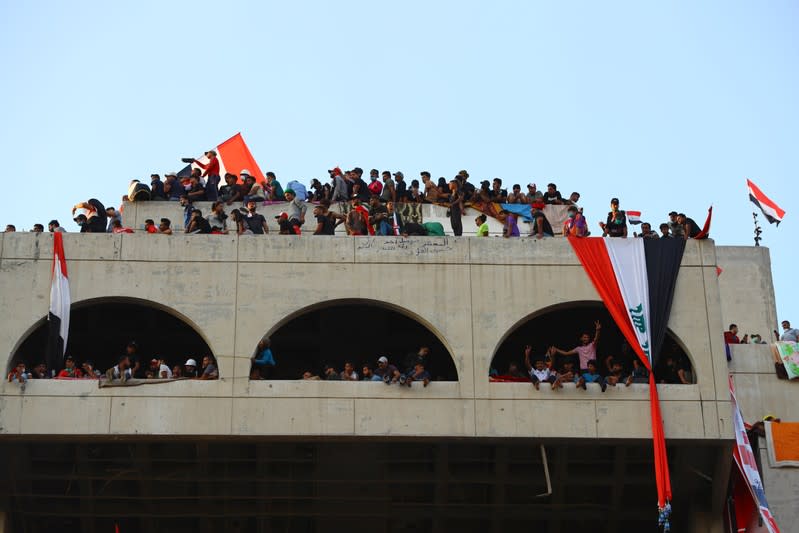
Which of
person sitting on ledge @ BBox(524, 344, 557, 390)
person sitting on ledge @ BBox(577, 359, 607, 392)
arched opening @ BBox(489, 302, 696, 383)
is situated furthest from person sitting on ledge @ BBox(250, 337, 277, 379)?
person sitting on ledge @ BBox(577, 359, 607, 392)

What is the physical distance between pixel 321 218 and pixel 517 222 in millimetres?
5483

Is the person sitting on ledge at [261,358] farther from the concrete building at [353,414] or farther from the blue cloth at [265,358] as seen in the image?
the concrete building at [353,414]

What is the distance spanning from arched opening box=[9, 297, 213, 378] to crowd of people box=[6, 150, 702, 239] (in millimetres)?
2103

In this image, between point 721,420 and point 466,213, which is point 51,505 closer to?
point 466,213

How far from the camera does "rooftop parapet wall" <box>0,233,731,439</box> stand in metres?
26.8

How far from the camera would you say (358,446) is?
28.1 m

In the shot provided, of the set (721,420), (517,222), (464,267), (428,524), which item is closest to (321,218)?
(464,267)

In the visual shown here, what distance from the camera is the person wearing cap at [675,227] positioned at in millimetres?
28837

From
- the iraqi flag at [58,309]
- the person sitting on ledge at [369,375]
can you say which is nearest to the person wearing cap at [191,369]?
the iraqi flag at [58,309]

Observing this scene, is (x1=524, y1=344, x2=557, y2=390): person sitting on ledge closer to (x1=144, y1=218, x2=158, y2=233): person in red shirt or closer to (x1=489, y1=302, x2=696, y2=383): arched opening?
(x1=489, y1=302, x2=696, y2=383): arched opening

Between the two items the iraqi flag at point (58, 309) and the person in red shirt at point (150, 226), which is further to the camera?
the person in red shirt at point (150, 226)

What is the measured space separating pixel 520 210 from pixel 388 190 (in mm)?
3249

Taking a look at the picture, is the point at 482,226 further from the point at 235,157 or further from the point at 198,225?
the point at 235,157

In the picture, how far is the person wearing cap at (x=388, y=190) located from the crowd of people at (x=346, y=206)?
24mm
